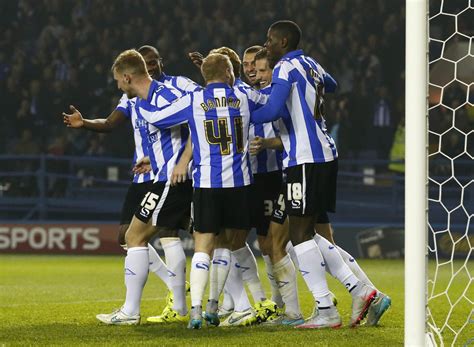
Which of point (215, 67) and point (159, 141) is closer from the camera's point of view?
point (215, 67)

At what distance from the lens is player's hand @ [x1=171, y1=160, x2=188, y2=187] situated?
6.05 m

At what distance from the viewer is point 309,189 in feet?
19.5

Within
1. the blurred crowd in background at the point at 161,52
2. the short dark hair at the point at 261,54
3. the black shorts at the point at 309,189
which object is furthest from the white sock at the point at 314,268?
the blurred crowd in background at the point at 161,52

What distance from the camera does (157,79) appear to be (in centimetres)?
682

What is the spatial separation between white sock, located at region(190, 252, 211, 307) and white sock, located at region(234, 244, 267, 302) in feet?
2.12

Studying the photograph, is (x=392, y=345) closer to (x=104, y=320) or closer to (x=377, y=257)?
(x=104, y=320)

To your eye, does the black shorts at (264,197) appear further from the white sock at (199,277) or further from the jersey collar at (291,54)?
the jersey collar at (291,54)

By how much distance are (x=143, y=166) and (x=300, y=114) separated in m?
1.06

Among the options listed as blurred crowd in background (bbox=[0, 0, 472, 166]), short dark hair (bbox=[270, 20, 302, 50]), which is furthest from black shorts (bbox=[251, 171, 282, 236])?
blurred crowd in background (bbox=[0, 0, 472, 166])

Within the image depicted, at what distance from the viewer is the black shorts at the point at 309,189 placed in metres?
5.91

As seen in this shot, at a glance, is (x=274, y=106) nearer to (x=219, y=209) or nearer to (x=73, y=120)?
(x=219, y=209)

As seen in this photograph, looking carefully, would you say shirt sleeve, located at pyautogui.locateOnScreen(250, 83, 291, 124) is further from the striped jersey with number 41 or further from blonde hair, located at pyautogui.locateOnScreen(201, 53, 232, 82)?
blonde hair, located at pyautogui.locateOnScreen(201, 53, 232, 82)

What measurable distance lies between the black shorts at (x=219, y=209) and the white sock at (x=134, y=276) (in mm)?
503

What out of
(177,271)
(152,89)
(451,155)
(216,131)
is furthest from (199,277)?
(451,155)
